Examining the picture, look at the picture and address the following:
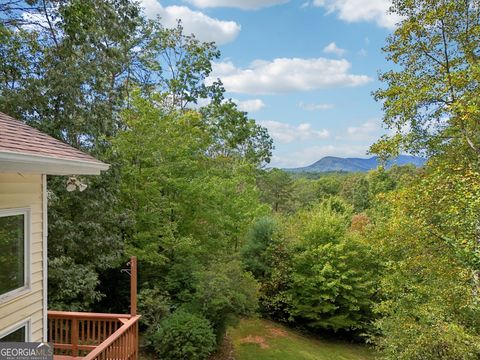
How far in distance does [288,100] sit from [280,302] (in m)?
9.60

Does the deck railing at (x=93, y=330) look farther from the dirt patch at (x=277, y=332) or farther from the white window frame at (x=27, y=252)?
the dirt patch at (x=277, y=332)

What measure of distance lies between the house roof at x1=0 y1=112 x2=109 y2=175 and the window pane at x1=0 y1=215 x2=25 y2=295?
59cm

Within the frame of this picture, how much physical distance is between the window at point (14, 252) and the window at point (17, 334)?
355mm

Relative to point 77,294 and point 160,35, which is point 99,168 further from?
point 160,35

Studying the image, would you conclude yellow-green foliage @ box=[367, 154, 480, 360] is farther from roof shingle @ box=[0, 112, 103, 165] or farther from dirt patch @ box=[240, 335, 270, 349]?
dirt patch @ box=[240, 335, 270, 349]

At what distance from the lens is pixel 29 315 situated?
4.01 metres

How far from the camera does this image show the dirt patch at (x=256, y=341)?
44.6 feet

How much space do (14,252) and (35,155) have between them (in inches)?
44.3

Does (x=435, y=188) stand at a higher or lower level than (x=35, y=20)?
lower

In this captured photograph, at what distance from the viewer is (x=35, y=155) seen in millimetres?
3447

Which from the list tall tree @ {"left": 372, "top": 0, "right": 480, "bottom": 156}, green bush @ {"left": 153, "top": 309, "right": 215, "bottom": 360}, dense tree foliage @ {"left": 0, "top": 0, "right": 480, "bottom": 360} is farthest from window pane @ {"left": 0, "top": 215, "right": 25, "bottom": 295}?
tall tree @ {"left": 372, "top": 0, "right": 480, "bottom": 156}

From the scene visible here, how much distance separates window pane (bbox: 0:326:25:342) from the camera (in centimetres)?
369

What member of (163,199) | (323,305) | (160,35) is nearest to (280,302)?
(323,305)

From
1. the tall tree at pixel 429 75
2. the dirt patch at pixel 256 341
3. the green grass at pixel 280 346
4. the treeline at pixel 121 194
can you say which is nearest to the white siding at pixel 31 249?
the treeline at pixel 121 194
